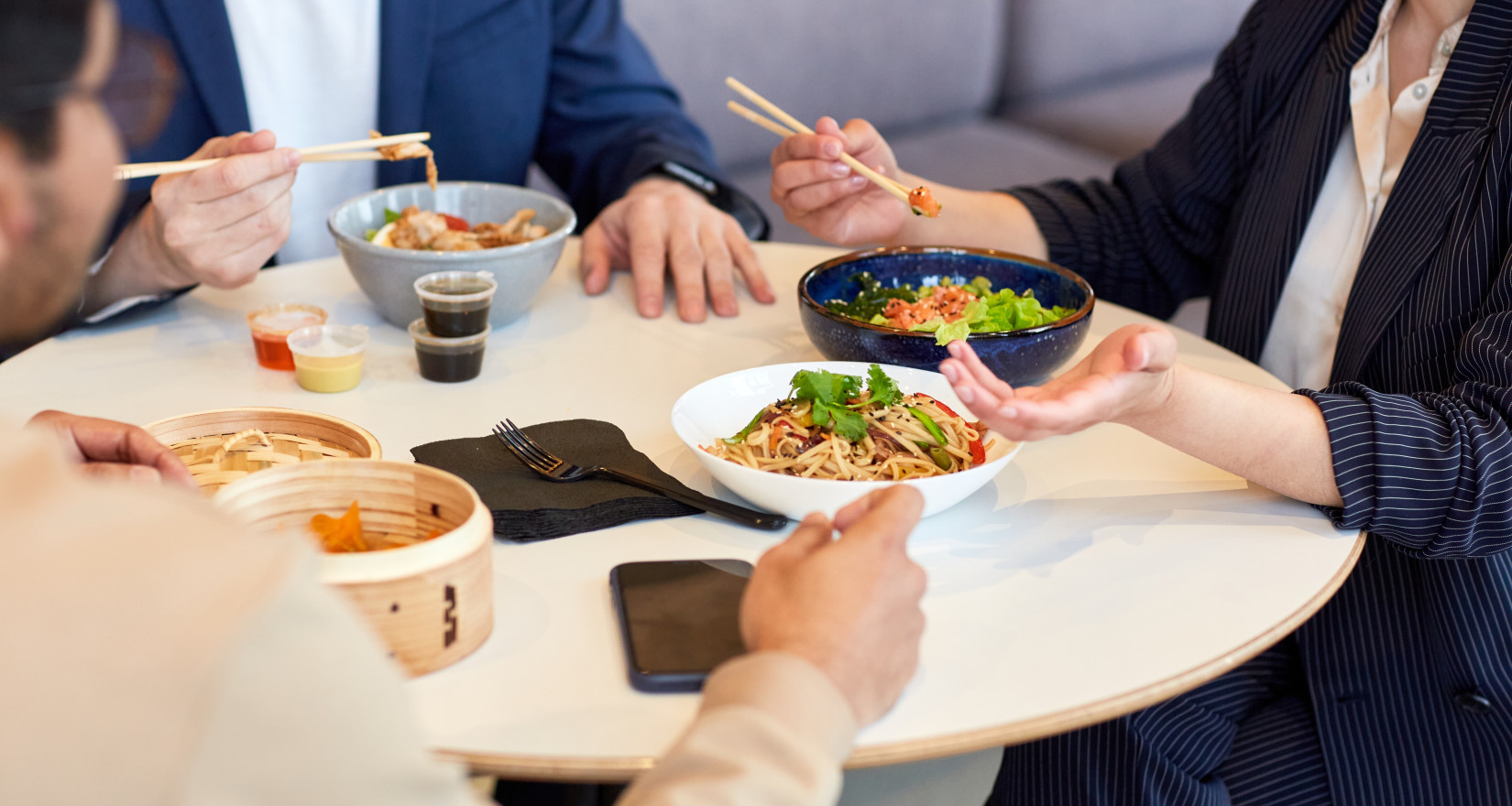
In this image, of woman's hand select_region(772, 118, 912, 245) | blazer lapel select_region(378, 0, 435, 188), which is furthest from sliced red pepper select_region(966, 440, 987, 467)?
blazer lapel select_region(378, 0, 435, 188)

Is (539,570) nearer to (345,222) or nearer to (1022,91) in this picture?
(345,222)

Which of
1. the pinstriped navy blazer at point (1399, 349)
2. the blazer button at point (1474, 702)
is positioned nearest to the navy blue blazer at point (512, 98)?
the pinstriped navy blazer at point (1399, 349)

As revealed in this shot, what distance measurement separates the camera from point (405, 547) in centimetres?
86

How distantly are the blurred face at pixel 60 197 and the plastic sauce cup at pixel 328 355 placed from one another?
0.76 metres

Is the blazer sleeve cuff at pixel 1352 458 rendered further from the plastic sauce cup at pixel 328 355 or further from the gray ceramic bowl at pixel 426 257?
the plastic sauce cup at pixel 328 355

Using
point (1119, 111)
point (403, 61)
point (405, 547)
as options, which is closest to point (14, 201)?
point (405, 547)

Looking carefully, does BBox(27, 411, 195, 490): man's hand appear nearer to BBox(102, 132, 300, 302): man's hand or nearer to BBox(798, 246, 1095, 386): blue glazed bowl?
BBox(102, 132, 300, 302): man's hand

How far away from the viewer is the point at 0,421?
0.56 metres

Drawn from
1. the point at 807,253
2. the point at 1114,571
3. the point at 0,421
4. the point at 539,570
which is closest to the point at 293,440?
the point at 539,570

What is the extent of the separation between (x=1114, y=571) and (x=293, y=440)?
0.77m

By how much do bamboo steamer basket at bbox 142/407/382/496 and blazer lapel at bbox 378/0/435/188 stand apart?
1.16 m

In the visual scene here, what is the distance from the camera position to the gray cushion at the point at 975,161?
11.5 ft

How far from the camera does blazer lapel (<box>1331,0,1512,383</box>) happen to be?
1.35 metres

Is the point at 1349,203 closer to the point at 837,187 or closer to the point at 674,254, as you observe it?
the point at 837,187
